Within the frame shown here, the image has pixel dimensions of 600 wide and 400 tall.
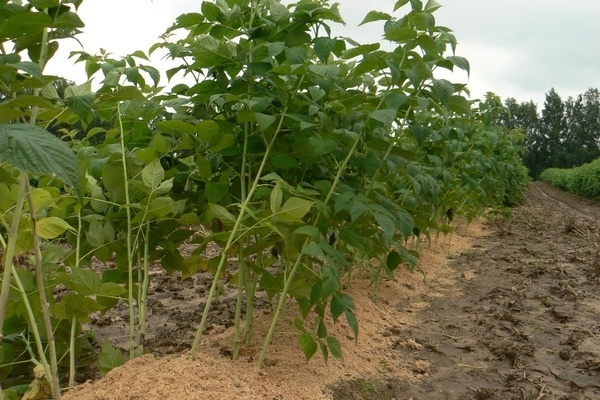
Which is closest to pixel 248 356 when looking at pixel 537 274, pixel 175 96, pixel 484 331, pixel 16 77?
pixel 175 96

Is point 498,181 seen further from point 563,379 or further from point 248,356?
point 248,356

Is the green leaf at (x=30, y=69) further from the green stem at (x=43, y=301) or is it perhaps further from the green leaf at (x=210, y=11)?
the green leaf at (x=210, y=11)

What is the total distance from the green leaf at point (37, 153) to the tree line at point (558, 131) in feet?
234

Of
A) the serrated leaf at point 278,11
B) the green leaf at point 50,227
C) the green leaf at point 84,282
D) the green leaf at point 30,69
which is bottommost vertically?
the green leaf at point 84,282

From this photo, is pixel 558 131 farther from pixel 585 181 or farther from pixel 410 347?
pixel 410 347

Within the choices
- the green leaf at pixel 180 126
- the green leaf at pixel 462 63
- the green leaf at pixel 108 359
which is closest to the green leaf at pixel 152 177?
the green leaf at pixel 180 126

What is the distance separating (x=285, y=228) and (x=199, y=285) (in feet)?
9.10

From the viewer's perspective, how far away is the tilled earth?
2862 millimetres

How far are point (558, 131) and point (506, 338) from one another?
74287mm

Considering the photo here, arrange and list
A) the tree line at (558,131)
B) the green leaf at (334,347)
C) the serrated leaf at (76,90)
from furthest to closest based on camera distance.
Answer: the tree line at (558,131)
the green leaf at (334,347)
the serrated leaf at (76,90)

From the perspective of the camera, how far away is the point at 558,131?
7062 cm

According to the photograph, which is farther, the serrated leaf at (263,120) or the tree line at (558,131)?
the tree line at (558,131)

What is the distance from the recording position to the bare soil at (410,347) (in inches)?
84.4

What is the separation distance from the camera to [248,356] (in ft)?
8.68
